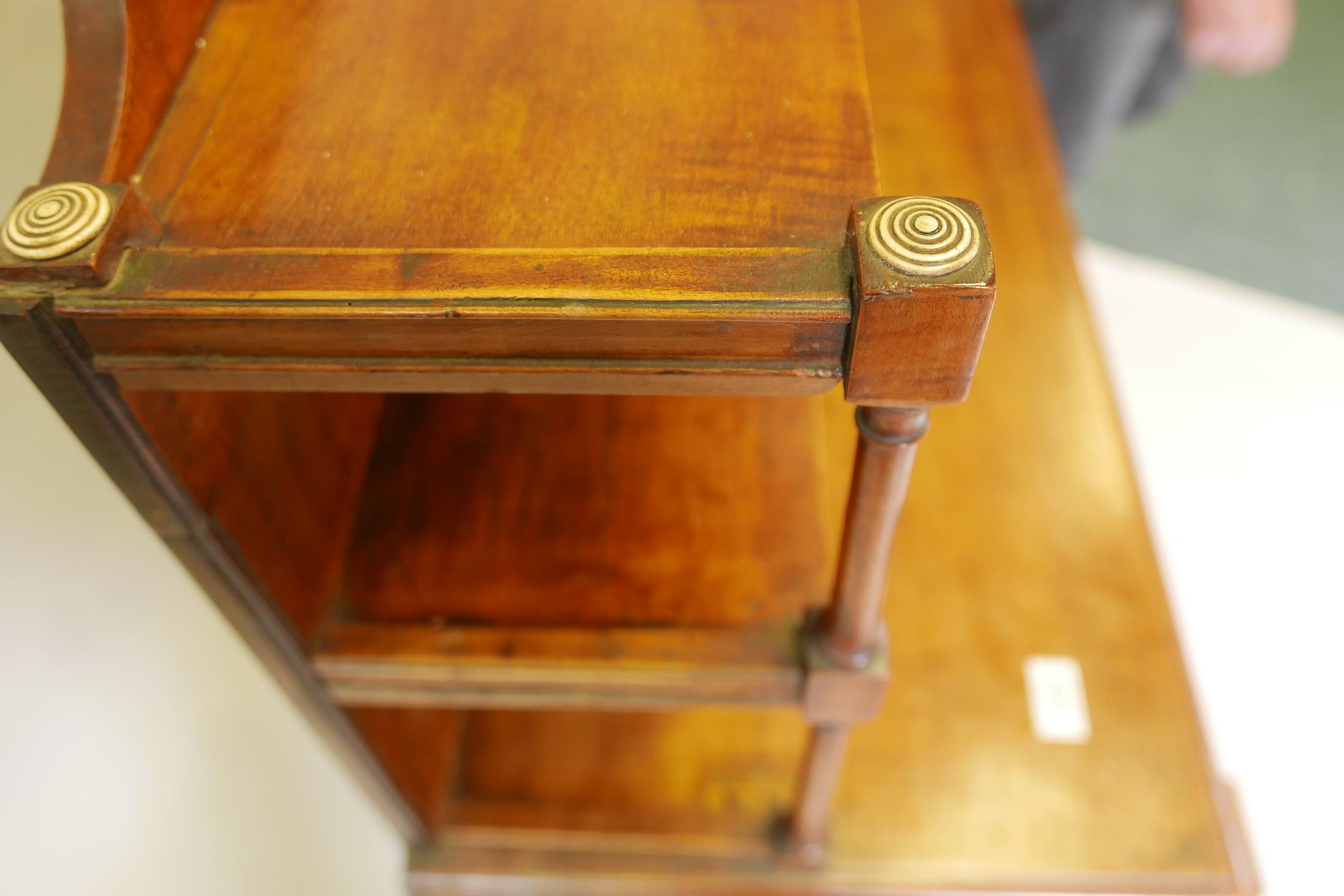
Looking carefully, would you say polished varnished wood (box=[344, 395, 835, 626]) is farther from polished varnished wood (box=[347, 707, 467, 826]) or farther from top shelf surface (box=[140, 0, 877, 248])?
top shelf surface (box=[140, 0, 877, 248])

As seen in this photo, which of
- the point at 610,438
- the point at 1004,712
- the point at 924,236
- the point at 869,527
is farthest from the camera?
the point at 1004,712

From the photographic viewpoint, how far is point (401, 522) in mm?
655

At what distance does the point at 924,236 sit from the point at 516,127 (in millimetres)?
181

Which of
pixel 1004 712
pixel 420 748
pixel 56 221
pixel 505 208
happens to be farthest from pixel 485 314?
pixel 1004 712

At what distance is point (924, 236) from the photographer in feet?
1.16

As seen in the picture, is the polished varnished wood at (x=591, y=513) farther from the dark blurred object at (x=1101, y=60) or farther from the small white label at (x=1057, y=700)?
the dark blurred object at (x=1101, y=60)

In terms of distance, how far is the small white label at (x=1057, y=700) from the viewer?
88cm

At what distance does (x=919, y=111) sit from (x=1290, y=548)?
2.28ft

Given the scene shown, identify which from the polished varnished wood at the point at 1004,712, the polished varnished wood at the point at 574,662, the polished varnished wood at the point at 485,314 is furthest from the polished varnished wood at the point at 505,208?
the polished varnished wood at the point at 1004,712

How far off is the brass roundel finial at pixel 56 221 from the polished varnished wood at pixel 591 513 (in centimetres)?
29

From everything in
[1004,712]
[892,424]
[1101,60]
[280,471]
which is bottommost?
[1004,712]

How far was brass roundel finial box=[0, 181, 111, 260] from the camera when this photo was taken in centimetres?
37

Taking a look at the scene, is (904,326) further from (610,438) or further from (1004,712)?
(1004,712)

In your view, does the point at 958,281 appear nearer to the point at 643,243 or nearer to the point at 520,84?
the point at 643,243
